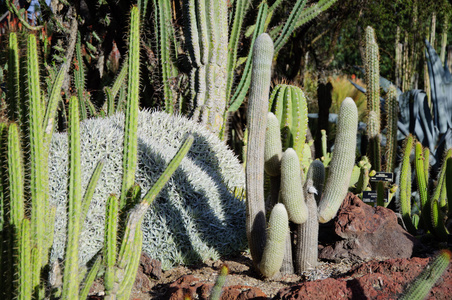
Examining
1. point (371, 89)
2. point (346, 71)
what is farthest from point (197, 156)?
point (346, 71)

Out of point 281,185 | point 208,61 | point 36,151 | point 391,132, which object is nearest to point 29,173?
point 36,151

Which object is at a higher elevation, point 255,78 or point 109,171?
point 255,78

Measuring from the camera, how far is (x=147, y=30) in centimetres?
545

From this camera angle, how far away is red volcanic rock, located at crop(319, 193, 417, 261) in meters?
3.40

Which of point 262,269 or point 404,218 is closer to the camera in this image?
point 262,269

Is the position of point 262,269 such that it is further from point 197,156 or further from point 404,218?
point 404,218

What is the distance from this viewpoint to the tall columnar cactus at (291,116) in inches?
160

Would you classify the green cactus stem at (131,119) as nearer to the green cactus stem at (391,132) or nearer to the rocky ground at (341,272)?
the rocky ground at (341,272)

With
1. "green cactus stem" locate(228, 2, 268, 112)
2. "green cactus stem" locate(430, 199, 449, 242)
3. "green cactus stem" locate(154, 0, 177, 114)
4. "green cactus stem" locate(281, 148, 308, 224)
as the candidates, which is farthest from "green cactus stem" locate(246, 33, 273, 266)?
"green cactus stem" locate(228, 2, 268, 112)

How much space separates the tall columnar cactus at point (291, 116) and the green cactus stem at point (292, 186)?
1.08 m

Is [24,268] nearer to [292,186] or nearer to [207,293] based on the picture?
[207,293]

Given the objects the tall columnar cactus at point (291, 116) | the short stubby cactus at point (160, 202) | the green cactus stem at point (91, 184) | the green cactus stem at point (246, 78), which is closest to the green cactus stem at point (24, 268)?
the green cactus stem at point (91, 184)

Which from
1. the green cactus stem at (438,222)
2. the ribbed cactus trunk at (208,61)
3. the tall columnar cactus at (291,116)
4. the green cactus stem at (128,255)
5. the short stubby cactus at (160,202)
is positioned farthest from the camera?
the ribbed cactus trunk at (208,61)

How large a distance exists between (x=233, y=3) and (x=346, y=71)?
32.4 feet
